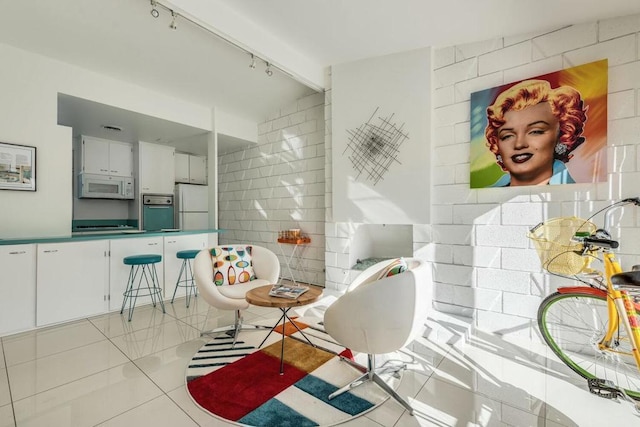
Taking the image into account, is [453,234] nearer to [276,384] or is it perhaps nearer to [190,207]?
[276,384]

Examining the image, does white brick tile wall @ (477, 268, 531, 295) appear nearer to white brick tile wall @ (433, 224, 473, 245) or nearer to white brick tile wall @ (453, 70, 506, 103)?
white brick tile wall @ (433, 224, 473, 245)

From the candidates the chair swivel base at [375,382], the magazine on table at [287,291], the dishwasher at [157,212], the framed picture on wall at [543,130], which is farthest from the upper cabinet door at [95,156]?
the framed picture on wall at [543,130]

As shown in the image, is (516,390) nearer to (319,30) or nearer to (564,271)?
(564,271)

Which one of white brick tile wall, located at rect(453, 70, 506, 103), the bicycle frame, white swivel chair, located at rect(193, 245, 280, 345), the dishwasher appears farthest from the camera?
the dishwasher

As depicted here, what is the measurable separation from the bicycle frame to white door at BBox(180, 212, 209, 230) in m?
5.80

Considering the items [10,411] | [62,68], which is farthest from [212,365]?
[62,68]

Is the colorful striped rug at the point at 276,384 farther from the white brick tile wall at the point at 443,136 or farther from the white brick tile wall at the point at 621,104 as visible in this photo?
the white brick tile wall at the point at 621,104

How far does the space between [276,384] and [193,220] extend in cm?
457

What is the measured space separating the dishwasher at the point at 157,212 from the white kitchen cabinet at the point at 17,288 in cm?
248

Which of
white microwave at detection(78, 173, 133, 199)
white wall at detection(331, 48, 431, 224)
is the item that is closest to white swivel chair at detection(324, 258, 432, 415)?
white wall at detection(331, 48, 431, 224)

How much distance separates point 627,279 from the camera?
5.19ft

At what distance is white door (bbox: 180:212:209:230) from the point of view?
18.9 ft

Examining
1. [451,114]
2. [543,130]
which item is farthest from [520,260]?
[451,114]

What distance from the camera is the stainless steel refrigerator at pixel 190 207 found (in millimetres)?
5758
